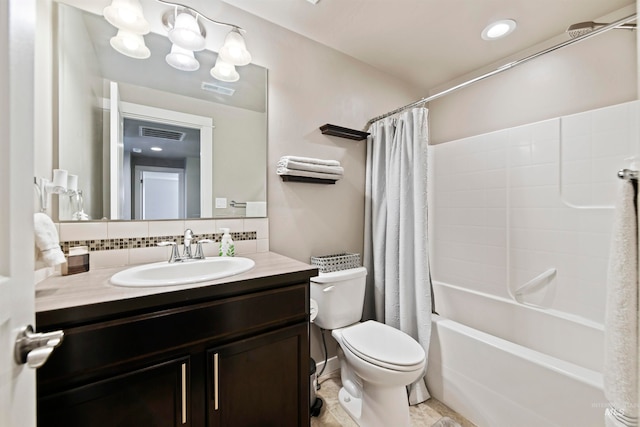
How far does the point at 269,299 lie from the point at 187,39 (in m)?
1.33

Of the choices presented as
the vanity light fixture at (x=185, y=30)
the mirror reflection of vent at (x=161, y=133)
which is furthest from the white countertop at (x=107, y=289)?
the vanity light fixture at (x=185, y=30)

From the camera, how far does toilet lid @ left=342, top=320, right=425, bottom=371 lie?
1254mm

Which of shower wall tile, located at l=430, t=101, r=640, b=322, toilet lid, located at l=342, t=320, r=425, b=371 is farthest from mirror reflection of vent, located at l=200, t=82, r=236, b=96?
shower wall tile, located at l=430, t=101, r=640, b=322

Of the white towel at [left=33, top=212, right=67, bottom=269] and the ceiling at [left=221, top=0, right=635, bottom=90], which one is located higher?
the ceiling at [left=221, top=0, right=635, bottom=90]

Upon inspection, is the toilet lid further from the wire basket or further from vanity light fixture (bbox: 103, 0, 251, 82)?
vanity light fixture (bbox: 103, 0, 251, 82)

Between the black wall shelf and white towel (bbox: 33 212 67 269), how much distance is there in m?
1.47

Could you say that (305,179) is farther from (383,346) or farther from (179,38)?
(383,346)

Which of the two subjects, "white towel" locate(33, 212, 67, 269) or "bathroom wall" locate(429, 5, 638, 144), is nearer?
"white towel" locate(33, 212, 67, 269)

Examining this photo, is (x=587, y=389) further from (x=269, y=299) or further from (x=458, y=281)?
(x=269, y=299)

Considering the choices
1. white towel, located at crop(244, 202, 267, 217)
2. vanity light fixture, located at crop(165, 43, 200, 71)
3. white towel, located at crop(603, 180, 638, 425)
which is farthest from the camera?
white towel, located at crop(244, 202, 267, 217)

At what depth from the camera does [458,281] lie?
2107 millimetres

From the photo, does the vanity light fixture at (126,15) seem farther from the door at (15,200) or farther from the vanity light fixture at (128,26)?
the door at (15,200)

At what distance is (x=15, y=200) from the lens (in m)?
0.41

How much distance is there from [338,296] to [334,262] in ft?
0.74
